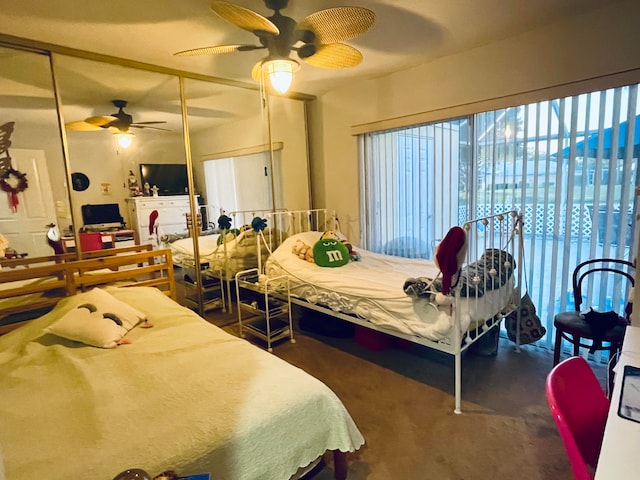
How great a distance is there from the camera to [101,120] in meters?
2.78

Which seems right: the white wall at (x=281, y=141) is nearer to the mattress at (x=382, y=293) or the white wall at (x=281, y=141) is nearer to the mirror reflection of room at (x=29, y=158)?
the mattress at (x=382, y=293)

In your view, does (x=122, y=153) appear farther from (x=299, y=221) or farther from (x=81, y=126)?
(x=299, y=221)

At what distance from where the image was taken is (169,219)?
3.22 meters

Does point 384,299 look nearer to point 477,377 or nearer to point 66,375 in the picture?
point 477,377

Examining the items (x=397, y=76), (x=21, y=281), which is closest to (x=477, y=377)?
(x=397, y=76)

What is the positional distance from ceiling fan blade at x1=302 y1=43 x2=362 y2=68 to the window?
1.22 meters

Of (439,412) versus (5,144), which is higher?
(5,144)

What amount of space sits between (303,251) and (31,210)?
2061mm

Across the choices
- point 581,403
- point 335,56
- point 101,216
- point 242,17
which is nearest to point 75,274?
point 101,216

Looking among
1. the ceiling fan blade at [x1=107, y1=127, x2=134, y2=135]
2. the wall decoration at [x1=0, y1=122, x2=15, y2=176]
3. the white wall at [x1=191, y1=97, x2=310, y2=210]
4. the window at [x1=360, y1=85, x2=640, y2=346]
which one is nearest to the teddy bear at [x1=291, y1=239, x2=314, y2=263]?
the white wall at [x1=191, y1=97, x2=310, y2=210]

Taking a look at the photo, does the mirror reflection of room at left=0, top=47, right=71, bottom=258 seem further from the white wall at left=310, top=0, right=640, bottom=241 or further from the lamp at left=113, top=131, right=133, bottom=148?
the white wall at left=310, top=0, right=640, bottom=241

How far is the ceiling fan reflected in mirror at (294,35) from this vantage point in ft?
5.57

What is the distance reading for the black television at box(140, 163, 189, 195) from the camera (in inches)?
119

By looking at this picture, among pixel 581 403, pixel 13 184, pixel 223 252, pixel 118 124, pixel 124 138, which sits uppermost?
pixel 118 124
